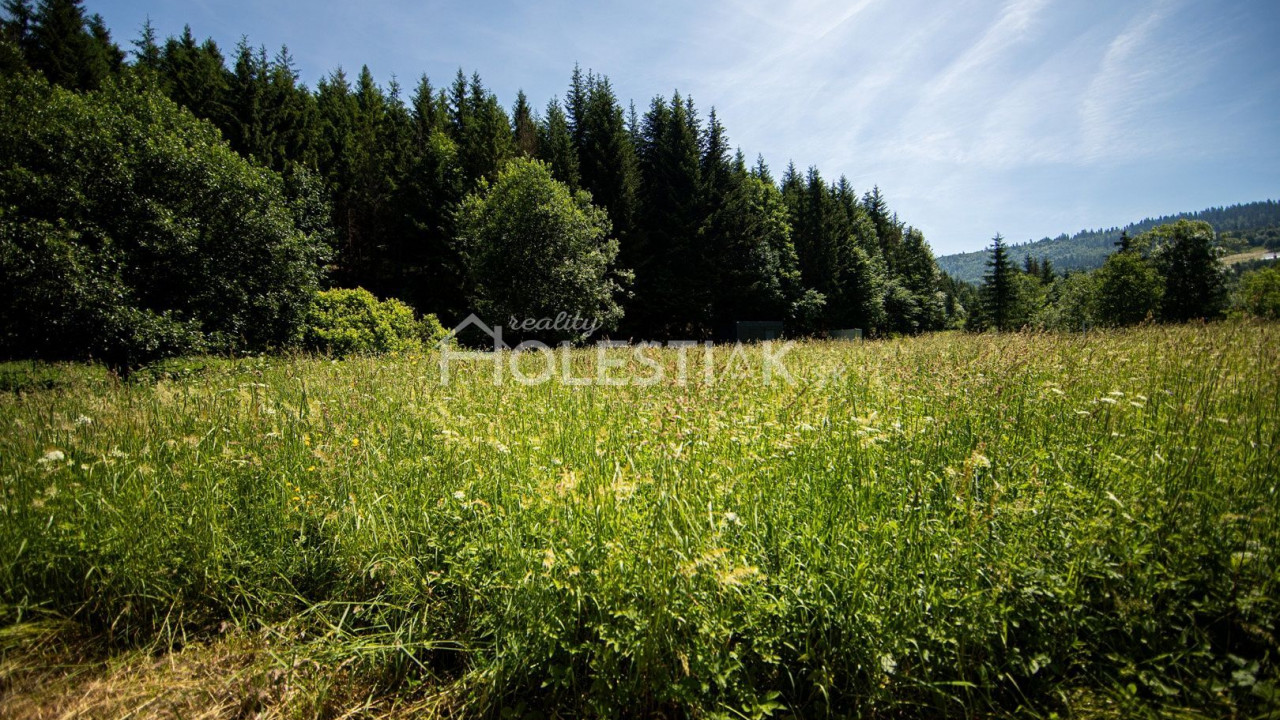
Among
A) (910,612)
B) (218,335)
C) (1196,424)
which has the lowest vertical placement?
(910,612)

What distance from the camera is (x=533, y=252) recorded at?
60.2 ft

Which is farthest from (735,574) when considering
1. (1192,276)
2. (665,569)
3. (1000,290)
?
(1000,290)

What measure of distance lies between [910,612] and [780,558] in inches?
19.3

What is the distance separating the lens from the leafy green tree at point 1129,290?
105 ft

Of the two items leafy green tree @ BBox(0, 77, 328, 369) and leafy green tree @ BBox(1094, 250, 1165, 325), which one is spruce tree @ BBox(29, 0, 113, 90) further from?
leafy green tree @ BBox(1094, 250, 1165, 325)

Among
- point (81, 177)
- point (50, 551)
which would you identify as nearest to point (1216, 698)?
point (50, 551)

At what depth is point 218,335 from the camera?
14.4 meters

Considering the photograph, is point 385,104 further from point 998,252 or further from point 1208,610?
point 998,252

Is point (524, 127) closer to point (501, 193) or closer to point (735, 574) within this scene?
point (501, 193)

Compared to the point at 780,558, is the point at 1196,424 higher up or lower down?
higher up

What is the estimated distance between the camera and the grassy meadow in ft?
5.35

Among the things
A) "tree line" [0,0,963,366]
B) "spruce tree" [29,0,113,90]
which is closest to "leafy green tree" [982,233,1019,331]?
"tree line" [0,0,963,366]

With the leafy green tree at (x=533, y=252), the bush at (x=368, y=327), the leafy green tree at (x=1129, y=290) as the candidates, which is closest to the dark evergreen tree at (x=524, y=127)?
the leafy green tree at (x=533, y=252)

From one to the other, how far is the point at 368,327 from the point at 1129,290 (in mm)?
47896
